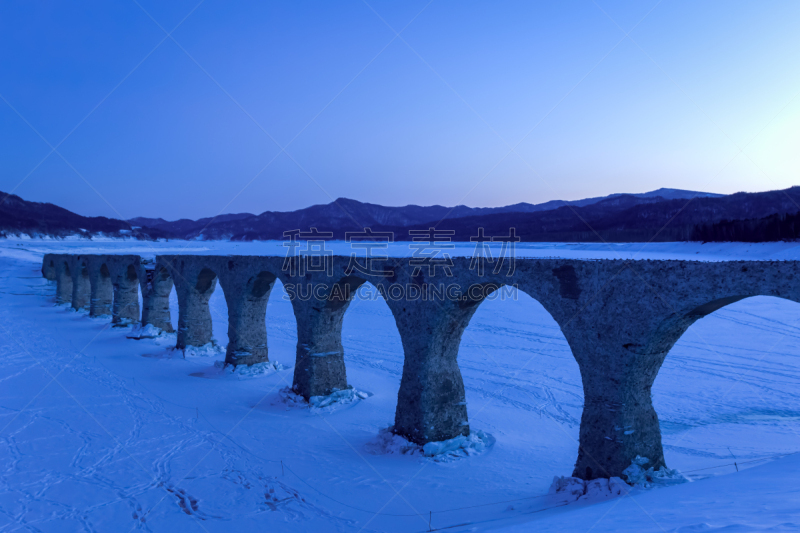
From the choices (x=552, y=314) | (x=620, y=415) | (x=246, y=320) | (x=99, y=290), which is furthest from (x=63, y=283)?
(x=620, y=415)

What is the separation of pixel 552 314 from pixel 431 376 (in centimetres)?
259

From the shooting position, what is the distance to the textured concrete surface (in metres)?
5.55

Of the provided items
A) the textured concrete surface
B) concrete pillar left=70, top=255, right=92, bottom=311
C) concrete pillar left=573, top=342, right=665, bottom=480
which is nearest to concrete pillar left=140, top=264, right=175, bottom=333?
the textured concrete surface

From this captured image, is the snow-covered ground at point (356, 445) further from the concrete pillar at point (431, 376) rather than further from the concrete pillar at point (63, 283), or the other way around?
the concrete pillar at point (63, 283)

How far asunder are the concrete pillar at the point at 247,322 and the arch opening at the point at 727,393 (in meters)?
9.93

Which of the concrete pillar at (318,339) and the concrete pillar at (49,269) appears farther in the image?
the concrete pillar at (49,269)

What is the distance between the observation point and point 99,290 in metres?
22.0

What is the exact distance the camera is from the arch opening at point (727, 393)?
7.73m

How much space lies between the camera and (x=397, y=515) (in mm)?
6316

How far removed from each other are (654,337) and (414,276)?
3.97 metres

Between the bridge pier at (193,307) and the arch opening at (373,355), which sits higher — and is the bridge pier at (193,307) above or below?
above

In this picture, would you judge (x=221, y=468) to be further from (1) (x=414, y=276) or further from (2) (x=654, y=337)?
(2) (x=654, y=337)

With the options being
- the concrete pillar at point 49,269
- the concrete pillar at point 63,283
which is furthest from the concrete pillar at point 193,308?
the concrete pillar at point 49,269

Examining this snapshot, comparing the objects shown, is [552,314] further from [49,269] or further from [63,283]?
[49,269]
